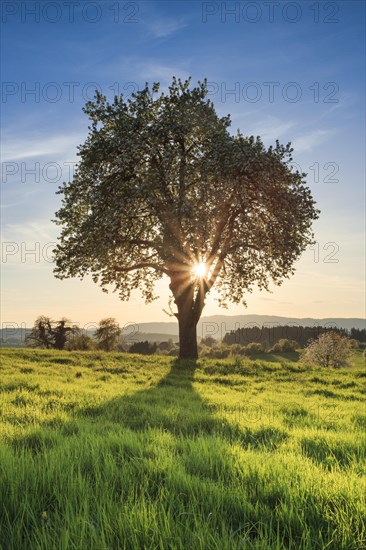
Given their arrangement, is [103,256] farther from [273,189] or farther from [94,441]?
[94,441]

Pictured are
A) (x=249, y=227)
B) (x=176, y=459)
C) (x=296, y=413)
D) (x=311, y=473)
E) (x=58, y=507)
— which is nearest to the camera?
(x=58, y=507)

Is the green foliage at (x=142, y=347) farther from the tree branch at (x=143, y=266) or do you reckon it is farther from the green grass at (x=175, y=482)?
the green grass at (x=175, y=482)

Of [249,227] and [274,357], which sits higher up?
[249,227]

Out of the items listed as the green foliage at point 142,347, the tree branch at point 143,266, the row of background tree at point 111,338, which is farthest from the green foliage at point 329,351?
the tree branch at point 143,266

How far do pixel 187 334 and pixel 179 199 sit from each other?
954cm

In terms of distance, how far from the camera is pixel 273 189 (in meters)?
26.3

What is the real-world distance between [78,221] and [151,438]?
2296 centimetres

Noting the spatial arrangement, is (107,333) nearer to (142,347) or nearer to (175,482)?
(142,347)

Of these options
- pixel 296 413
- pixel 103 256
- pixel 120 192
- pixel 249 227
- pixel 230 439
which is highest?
pixel 120 192

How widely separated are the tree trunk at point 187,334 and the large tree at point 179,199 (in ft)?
0.24

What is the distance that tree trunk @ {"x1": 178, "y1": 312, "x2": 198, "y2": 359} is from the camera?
28812 mm

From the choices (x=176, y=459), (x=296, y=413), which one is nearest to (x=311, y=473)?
(x=176, y=459)

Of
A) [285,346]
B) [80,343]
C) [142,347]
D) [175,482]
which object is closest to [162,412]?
[175,482]

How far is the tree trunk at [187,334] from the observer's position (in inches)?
1134
